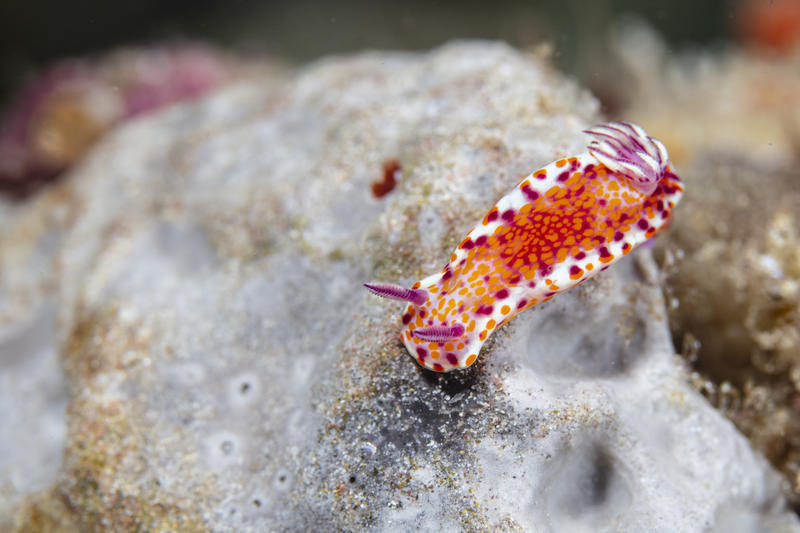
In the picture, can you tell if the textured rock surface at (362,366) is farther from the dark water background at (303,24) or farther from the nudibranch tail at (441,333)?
the dark water background at (303,24)

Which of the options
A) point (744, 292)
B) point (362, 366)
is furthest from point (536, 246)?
point (744, 292)

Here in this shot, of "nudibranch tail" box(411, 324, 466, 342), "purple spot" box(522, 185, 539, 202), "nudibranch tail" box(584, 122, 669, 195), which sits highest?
"nudibranch tail" box(584, 122, 669, 195)

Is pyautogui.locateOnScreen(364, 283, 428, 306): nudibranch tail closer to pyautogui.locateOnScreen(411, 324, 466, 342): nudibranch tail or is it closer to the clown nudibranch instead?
the clown nudibranch

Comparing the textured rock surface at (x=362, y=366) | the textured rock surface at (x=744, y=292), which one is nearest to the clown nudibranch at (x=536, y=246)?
the textured rock surface at (x=362, y=366)

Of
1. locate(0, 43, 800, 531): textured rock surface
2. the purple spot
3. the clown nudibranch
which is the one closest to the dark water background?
locate(0, 43, 800, 531): textured rock surface

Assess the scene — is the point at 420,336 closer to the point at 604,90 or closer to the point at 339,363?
the point at 339,363

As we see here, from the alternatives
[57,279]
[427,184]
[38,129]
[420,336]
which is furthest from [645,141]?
[38,129]

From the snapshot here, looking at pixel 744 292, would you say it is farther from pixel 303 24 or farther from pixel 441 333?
pixel 303 24
